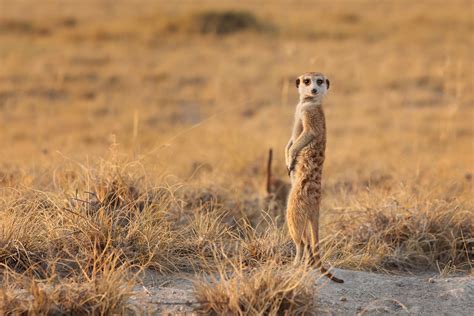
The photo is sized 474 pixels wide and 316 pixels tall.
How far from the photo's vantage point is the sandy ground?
3.41m

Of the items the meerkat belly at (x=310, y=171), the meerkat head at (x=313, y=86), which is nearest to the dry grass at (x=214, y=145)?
the meerkat belly at (x=310, y=171)

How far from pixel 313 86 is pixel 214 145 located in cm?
577

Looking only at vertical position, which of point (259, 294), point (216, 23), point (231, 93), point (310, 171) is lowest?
point (259, 294)

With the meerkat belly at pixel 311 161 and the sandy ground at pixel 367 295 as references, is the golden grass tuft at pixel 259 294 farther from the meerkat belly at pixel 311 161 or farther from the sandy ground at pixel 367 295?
the meerkat belly at pixel 311 161

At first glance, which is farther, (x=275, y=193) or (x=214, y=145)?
(x=214, y=145)

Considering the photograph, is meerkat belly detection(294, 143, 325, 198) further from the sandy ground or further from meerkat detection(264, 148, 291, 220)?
meerkat detection(264, 148, 291, 220)

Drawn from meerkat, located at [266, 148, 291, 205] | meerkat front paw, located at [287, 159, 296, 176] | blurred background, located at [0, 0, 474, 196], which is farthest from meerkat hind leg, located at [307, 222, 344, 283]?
meerkat, located at [266, 148, 291, 205]

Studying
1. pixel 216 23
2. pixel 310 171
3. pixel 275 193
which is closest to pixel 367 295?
pixel 310 171

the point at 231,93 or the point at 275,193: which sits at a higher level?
the point at 231,93

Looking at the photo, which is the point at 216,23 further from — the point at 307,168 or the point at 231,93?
the point at 307,168

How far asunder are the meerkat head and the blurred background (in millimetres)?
1335

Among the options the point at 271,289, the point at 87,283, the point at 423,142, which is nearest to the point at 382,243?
the point at 271,289

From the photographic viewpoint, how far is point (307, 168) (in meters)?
3.73

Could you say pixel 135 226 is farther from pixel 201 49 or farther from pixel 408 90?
pixel 201 49
